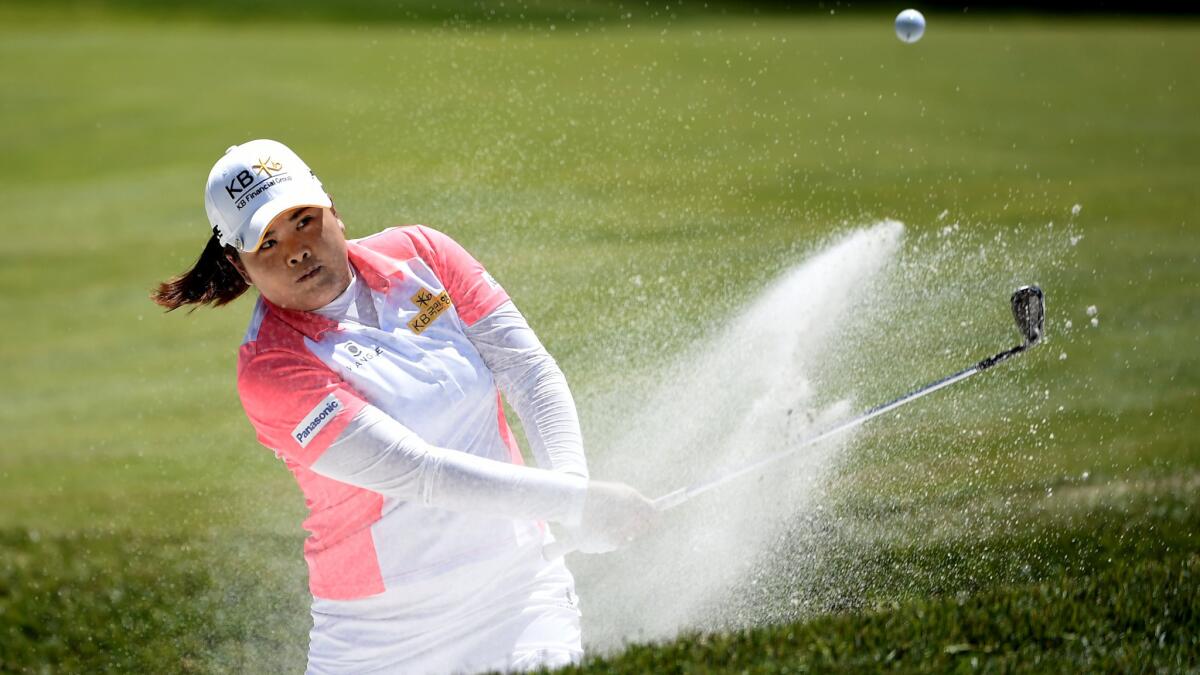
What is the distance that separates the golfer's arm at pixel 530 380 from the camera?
432cm

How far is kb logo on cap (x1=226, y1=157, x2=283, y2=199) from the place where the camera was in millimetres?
3920

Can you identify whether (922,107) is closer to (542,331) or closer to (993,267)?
(993,267)

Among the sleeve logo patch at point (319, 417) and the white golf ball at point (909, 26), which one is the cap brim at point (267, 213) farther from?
the white golf ball at point (909, 26)

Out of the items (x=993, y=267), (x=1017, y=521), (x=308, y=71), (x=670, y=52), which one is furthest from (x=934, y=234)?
(x=308, y=71)

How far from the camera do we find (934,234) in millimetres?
11727

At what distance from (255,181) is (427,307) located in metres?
0.64

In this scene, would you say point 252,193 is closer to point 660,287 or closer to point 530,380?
point 530,380

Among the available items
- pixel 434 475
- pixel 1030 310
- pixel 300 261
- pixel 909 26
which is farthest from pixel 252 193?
pixel 909 26

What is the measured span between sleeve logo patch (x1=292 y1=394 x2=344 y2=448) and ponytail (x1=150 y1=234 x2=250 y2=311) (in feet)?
1.70

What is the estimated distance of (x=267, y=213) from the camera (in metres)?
3.87

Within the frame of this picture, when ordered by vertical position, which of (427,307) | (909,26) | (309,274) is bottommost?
(427,307)

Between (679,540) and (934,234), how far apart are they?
21.6 ft

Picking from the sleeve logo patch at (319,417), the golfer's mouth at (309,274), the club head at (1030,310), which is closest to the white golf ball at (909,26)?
the club head at (1030,310)

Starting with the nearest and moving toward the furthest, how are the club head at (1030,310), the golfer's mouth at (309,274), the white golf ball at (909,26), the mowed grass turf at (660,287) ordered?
the golfer's mouth at (309,274) < the club head at (1030,310) < the mowed grass turf at (660,287) < the white golf ball at (909,26)
